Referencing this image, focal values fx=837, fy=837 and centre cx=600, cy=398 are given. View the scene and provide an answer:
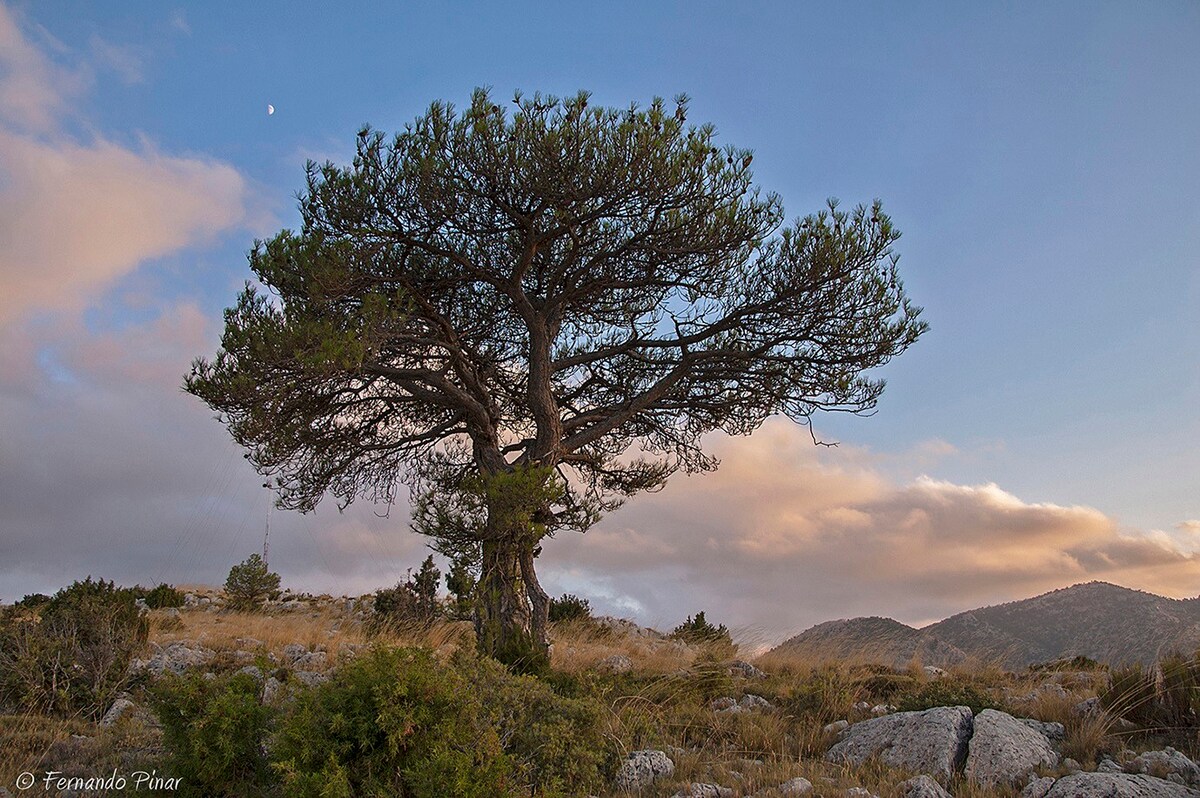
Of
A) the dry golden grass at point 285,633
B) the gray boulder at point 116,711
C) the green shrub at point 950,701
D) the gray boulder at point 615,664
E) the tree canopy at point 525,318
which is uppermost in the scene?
the tree canopy at point 525,318

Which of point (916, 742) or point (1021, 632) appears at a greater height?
point (1021, 632)

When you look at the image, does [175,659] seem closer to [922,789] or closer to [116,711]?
[116,711]

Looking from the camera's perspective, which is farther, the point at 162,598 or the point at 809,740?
the point at 162,598

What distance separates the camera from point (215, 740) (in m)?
5.27

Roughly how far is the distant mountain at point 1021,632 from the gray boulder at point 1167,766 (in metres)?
5.90

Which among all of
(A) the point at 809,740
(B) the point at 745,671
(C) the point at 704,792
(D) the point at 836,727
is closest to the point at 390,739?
(C) the point at 704,792

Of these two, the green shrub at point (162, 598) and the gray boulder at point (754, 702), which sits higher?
the green shrub at point (162, 598)

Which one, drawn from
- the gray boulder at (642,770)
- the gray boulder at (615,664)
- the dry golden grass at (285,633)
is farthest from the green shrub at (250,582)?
the gray boulder at (642,770)

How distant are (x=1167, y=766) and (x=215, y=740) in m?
6.73

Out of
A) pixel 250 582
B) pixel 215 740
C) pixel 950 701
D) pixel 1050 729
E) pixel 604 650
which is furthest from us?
pixel 250 582

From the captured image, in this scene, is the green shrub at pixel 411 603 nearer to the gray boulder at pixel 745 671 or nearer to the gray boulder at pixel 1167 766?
the gray boulder at pixel 745 671

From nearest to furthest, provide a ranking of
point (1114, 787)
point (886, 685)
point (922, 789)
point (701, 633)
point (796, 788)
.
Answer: point (1114, 787), point (922, 789), point (796, 788), point (886, 685), point (701, 633)

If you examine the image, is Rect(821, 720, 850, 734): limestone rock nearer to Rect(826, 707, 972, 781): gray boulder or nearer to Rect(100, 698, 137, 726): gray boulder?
Rect(826, 707, 972, 781): gray boulder

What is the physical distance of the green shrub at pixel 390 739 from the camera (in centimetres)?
453
